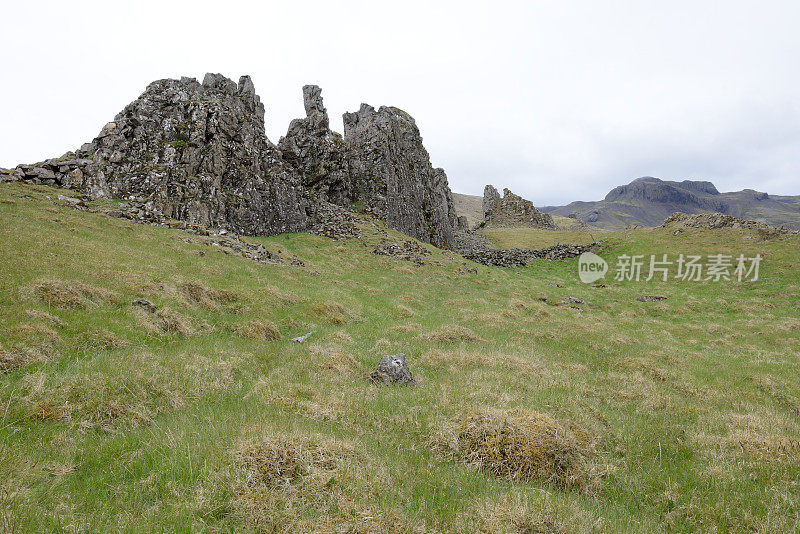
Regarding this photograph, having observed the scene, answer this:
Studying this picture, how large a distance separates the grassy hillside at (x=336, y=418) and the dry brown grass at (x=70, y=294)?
72mm

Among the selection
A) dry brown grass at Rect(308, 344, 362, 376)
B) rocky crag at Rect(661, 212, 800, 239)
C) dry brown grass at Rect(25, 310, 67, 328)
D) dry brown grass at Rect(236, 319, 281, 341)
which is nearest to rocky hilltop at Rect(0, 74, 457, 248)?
dry brown grass at Rect(236, 319, 281, 341)

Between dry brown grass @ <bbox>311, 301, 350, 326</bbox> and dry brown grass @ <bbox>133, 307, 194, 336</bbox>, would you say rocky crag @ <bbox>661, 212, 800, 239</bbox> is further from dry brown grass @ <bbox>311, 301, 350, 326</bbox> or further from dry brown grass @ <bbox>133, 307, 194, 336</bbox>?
dry brown grass @ <bbox>133, 307, 194, 336</bbox>

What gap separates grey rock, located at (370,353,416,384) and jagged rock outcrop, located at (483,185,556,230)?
4609 inches

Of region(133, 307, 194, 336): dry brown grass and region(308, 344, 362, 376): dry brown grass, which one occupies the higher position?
region(133, 307, 194, 336): dry brown grass

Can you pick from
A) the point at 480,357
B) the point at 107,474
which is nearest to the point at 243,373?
the point at 107,474

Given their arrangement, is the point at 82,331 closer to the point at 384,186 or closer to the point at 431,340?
the point at 431,340

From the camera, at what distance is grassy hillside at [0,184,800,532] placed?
175 inches

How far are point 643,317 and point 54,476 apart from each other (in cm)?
3704

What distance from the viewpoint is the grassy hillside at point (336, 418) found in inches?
175

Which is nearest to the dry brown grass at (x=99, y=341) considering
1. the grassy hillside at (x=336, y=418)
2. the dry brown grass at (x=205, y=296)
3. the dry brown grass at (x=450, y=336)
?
the grassy hillside at (x=336, y=418)

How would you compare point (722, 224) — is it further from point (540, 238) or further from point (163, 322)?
point (163, 322)

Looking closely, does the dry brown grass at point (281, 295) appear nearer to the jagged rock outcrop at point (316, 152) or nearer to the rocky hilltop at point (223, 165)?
the rocky hilltop at point (223, 165)

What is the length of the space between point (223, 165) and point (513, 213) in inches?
4064

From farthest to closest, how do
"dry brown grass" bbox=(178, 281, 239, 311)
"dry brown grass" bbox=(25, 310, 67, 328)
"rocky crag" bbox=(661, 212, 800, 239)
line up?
1. "rocky crag" bbox=(661, 212, 800, 239)
2. "dry brown grass" bbox=(178, 281, 239, 311)
3. "dry brown grass" bbox=(25, 310, 67, 328)
